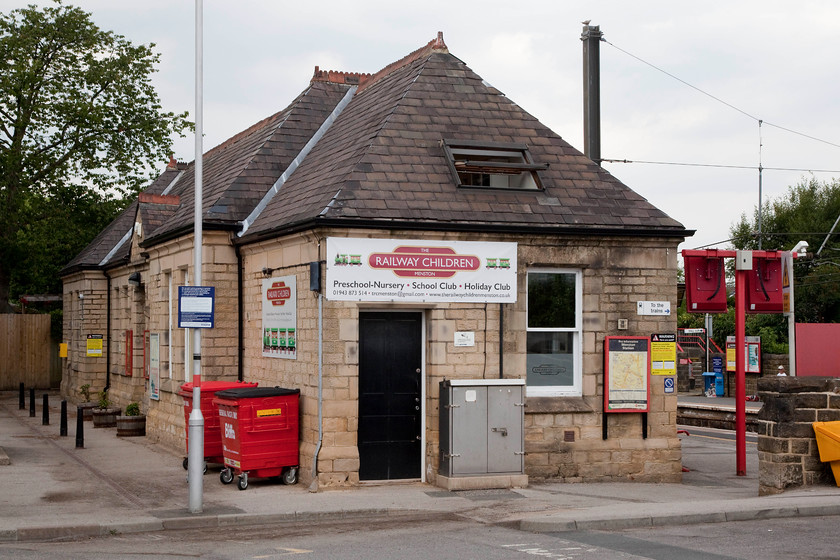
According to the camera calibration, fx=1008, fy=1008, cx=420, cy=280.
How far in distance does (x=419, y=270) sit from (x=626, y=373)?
11.9ft

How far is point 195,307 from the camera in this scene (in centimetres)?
1276

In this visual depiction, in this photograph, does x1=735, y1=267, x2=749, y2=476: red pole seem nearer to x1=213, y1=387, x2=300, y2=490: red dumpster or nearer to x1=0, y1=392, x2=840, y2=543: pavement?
x1=0, y1=392, x2=840, y2=543: pavement

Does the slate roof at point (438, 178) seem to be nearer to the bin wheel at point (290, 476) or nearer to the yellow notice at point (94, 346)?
the bin wheel at point (290, 476)

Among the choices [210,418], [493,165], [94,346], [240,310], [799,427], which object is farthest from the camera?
[94,346]

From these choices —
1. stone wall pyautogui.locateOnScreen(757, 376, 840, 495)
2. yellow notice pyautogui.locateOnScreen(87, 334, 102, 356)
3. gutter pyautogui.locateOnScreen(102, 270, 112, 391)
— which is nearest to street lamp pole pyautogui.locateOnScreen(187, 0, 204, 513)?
stone wall pyautogui.locateOnScreen(757, 376, 840, 495)

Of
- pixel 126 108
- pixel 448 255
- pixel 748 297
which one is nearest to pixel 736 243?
pixel 126 108

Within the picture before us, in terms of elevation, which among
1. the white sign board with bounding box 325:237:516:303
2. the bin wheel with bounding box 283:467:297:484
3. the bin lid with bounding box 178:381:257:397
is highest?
the white sign board with bounding box 325:237:516:303

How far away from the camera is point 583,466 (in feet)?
49.6

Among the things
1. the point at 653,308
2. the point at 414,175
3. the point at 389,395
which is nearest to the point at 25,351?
the point at 389,395

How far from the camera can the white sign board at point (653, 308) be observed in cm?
1552

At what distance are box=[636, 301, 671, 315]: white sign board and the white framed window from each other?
3.09 feet

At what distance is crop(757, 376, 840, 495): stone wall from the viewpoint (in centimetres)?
1338

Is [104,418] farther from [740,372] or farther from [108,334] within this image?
[740,372]

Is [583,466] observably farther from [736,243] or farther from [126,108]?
[736,243]
